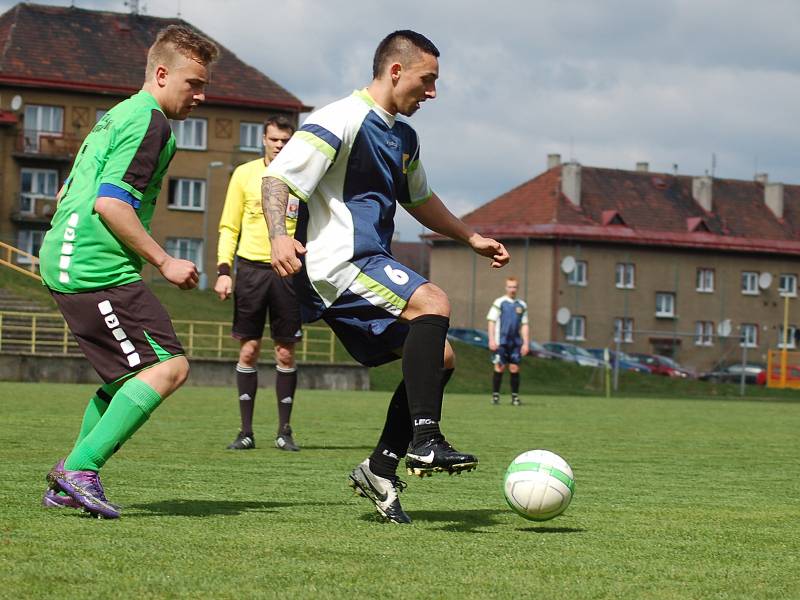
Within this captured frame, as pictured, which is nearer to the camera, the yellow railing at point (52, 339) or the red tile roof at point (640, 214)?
the yellow railing at point (52, 339)

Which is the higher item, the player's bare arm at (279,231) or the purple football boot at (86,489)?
the player's bare arm at (279,231)

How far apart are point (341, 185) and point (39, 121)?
5820 cm

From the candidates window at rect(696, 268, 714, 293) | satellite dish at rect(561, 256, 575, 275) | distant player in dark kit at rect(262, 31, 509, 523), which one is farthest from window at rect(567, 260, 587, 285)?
distant player in dark kit at rect(262, 31, 509, 523)

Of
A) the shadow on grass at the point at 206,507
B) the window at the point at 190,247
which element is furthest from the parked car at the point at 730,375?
the shadow on grass at the point at 206,507

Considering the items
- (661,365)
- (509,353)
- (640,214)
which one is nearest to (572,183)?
(640,214)

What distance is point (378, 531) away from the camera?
5879 mm

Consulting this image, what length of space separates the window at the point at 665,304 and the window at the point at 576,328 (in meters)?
5.23

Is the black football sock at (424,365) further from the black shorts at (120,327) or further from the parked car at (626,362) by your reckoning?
the parked car at (626,362)

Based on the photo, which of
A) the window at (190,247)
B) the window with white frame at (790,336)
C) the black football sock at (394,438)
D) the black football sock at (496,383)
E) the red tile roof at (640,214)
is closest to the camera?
the black football sock at (394,438)

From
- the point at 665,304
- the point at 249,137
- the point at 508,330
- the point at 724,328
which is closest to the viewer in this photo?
the point at 508,330

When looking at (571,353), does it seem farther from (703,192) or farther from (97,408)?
(97,408)

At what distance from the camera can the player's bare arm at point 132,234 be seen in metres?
5.90

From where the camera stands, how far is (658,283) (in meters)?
78.2

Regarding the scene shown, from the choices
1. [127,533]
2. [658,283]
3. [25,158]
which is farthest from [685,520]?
[658,283]
